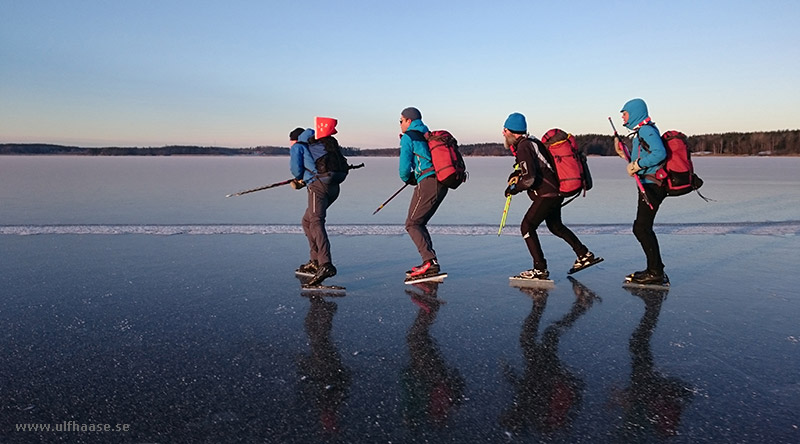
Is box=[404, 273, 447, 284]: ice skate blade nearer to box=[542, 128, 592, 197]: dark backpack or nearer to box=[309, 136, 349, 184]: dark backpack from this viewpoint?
box=[309, 136, 349, 184]: dark backpack

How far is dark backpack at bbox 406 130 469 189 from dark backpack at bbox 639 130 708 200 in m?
1.78

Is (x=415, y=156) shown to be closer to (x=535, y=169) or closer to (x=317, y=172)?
(x=317, y=172)

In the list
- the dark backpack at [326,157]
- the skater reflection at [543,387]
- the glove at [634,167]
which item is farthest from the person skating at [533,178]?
the dark backpack at [326,157]

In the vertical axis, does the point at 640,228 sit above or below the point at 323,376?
above

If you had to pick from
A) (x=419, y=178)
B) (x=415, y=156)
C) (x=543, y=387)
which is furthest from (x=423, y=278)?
(x=543, y=387)

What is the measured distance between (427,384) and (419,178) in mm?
3011

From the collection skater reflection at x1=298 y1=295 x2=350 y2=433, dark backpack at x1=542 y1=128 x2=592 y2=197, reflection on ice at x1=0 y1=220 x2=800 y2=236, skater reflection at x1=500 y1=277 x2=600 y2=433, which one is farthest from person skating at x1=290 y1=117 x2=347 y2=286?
reflection on ice at x1=0 y1=220 x2=800 y2=236

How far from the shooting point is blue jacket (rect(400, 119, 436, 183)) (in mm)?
5797

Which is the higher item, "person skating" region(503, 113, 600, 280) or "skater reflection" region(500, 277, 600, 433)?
"person skating" region(503, 113, 600, 280)

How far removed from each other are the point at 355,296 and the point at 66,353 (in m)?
2.50

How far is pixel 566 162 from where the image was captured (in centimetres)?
577

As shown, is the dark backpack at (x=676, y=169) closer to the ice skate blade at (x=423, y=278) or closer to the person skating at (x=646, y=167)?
the person skating at (x=646, y=167)

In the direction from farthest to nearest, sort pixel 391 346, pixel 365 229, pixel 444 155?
pixel 365 229
pixel 444 155
pixel 391 346

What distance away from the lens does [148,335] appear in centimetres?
423
